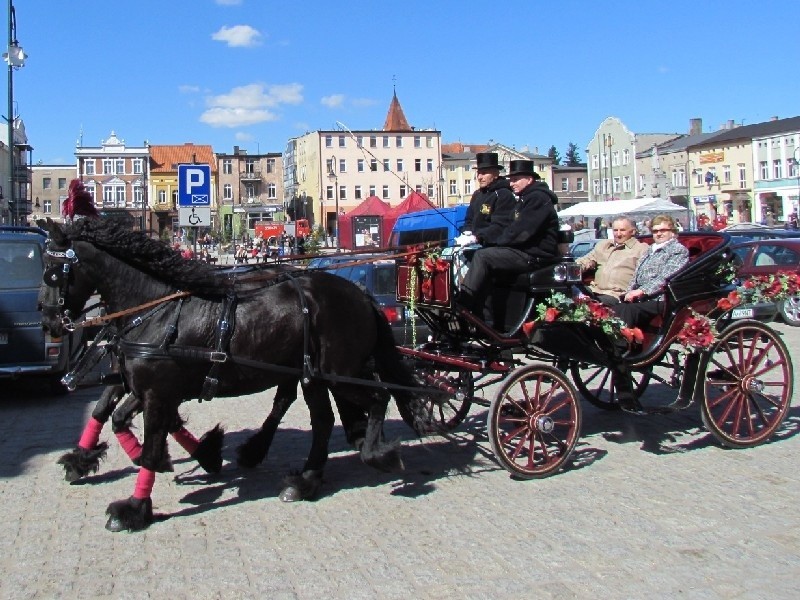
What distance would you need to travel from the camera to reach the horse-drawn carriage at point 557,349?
709cm

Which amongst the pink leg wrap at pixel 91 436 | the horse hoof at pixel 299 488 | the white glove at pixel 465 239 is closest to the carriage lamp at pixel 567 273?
the white glove at pixel 465 239

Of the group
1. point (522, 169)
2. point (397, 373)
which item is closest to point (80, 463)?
point (397, 373)

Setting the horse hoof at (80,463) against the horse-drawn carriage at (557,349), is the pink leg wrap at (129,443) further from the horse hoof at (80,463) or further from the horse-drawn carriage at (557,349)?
the horse-drawn carriage at (557,349)

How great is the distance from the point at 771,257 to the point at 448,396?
46.6 ft

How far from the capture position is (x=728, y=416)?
8.48 meters

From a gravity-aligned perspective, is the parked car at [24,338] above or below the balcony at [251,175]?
below

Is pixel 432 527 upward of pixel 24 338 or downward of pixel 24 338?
downward

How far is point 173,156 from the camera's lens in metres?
117

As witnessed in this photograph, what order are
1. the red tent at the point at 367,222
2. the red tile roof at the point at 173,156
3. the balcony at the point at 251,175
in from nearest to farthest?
1. the red tent at the point at 367,222
2. the red tile roof at the point at 173,156
3. the balcony at the point at 251,175

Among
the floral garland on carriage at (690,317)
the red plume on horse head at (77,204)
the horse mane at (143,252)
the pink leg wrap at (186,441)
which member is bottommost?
the pink leg wrap at (186,441)

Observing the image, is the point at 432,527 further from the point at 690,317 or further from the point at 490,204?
the point at 690,317

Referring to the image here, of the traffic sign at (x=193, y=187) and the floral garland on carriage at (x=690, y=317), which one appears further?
the traffic sign at (x=193, y=187)

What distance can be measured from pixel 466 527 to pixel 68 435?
4.79 m

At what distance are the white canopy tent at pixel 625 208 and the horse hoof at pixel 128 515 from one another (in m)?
33.0
